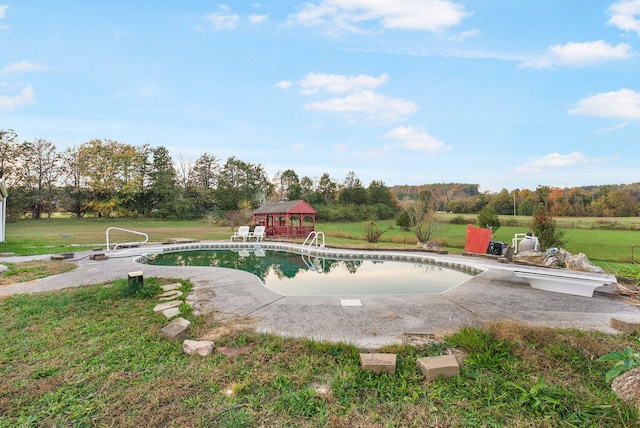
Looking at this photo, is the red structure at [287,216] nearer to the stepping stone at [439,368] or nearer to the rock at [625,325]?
the rock at [625,325]

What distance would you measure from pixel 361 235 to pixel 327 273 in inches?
332

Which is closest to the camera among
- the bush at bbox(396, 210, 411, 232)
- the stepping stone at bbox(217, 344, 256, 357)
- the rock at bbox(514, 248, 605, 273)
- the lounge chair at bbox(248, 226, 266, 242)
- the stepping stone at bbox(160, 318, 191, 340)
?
the stepping stone at bbox(217, 344, 256, 357)

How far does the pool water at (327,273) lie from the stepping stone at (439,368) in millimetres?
2971

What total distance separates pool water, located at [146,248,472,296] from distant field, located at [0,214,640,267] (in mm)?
2514

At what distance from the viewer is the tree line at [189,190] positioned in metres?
22.4

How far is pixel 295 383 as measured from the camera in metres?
2.17

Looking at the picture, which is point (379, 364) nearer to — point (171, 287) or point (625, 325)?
point (625, 325)

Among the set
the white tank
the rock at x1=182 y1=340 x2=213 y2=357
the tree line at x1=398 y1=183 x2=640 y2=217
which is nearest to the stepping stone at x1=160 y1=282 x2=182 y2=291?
the rock at x1=182 y1=340 x2=213 y2=357

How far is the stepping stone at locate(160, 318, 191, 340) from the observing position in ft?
9.56

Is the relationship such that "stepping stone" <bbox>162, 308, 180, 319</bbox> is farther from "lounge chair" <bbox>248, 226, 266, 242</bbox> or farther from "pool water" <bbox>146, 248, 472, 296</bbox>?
"lounge chair" <bbox>248, 226, 266, 242</bbox>

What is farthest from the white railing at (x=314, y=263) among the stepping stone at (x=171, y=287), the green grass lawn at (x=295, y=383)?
the green grass lawn at (x=295, y=383)

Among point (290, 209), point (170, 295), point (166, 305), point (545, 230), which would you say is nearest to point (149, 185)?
point (290, 209)

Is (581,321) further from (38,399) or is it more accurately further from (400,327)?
(38,399)

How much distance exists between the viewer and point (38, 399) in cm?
199
